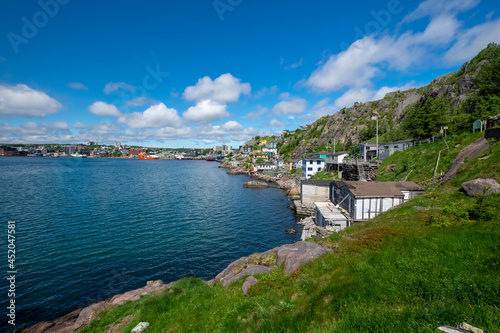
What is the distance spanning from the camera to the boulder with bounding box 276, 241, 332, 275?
40.6 feet

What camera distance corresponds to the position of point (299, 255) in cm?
1318

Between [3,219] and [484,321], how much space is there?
56484 mm

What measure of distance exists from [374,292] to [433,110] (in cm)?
6051

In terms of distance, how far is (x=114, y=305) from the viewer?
55.4 feet

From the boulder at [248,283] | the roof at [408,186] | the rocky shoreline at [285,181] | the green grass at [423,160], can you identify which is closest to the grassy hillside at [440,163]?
the green grass at [423,160]

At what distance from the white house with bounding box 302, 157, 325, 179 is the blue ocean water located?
30.2 m

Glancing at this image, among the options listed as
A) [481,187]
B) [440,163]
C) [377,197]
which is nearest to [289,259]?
[481,187]

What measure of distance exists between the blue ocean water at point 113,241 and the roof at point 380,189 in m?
11.8

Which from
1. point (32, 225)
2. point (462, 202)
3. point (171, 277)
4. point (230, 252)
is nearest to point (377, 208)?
point (462, 202)

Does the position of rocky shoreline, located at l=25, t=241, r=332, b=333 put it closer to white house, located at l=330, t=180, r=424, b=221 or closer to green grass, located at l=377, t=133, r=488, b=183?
white house, located at l=330, t=180, r=424, b=221

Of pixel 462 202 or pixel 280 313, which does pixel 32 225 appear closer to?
pixel 280 313

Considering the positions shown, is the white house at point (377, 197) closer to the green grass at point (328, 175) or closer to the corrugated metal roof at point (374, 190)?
the corrugated metal roof at point (374, 190)

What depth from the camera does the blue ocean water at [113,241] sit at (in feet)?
68.0

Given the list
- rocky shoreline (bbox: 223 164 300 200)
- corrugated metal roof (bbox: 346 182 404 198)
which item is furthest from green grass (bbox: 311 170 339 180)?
corrugated metal roof (bbox: 346 182 404 198)
